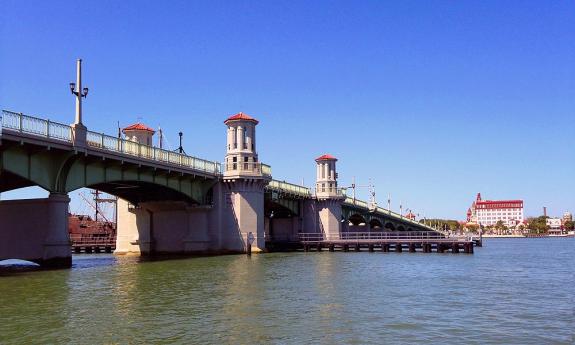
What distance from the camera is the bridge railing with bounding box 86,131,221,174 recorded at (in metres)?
48.9

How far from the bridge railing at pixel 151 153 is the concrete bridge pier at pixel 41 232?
5861mm

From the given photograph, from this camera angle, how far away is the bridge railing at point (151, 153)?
4894 centimetres

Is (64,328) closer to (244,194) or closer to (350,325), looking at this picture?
(350,325)

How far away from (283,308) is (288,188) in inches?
2456

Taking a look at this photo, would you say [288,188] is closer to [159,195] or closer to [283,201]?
[283,201]

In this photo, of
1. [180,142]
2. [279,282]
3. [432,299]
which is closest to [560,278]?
[432,299]


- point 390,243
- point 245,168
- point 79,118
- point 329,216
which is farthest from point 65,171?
point 329,216

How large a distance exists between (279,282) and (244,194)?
34393 mm

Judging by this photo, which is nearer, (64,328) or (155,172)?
(64,328)

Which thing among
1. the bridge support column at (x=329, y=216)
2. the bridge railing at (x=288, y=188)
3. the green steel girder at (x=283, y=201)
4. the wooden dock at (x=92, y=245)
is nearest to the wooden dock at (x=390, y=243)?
the bridge support column at (x=329, y=216)

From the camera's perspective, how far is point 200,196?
69.2 metres

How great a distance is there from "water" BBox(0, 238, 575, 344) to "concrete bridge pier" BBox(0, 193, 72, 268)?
8.68ft

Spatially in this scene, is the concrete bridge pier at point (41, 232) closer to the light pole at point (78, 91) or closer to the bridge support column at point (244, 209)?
the light pole at point (78, 91)

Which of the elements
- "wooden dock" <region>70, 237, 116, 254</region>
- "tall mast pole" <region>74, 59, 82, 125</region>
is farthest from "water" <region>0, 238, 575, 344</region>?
"wooden dock" <region>70, 237, 116, 254</region>
